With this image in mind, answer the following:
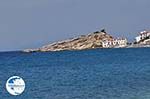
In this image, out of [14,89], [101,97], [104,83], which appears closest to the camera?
[14,89]

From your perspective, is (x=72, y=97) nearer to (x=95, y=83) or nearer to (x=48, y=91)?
(x=48, y=91)

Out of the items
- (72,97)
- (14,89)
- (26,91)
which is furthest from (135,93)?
(14,89)

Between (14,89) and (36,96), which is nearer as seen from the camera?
(14,89)

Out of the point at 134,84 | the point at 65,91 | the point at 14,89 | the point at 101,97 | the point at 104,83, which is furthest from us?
the point at 104,83

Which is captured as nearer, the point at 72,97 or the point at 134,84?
the point at 72,97

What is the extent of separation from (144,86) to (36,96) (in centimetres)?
992

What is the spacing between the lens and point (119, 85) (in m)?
Answer: 53.9

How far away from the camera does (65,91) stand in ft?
163

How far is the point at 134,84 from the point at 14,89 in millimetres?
29826

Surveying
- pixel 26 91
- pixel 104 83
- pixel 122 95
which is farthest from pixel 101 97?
pixel 104 83

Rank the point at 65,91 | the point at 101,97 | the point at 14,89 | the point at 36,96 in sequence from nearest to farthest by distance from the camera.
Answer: the point at 14,89 → the point at 101,97 → the point at 36,96 → the point at 65,91

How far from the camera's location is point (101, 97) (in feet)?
142

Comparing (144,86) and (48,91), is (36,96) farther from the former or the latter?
(144,86)

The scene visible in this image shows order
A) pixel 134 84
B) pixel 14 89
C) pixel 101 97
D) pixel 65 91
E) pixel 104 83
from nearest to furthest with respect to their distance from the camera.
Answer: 1. pixel 14 89
2. pixel 101 97
3. pixel 65 91
4. pixel 134 84
5. pixel 104 83
